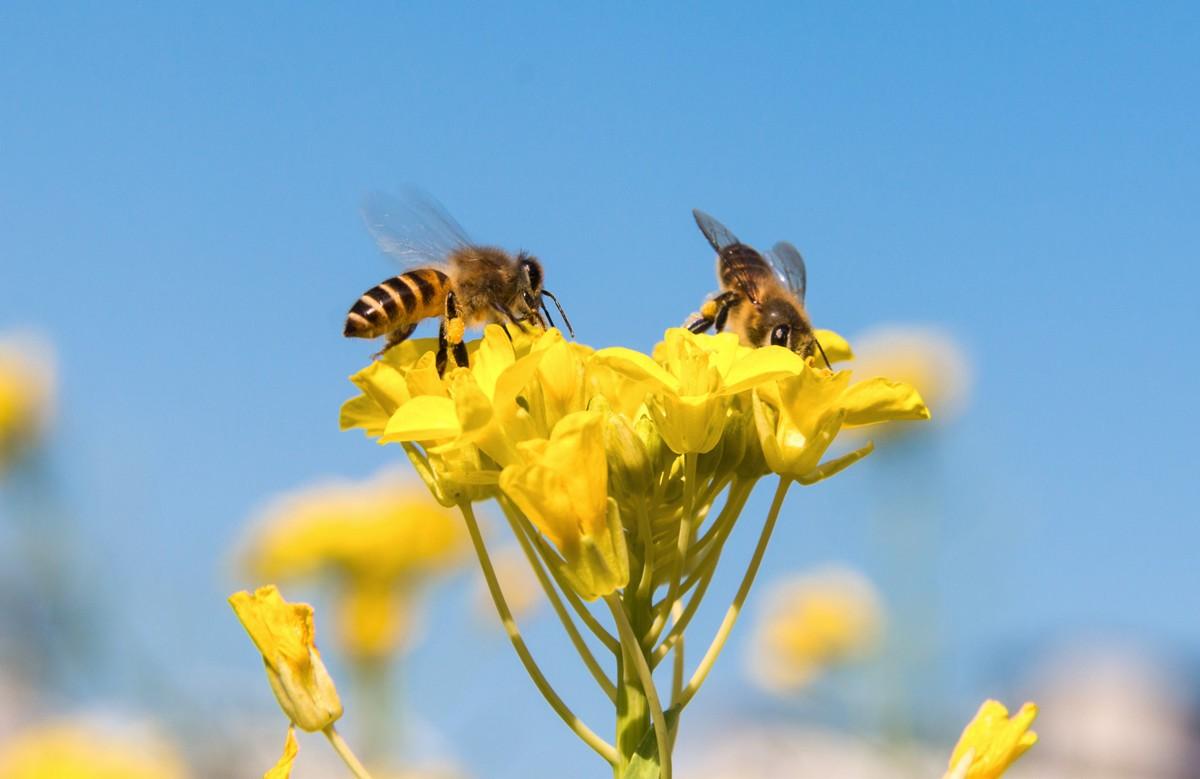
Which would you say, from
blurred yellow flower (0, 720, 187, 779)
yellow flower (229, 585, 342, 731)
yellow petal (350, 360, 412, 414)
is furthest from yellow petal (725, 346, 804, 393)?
blurred yellow flower (0, 720, 187, 779)

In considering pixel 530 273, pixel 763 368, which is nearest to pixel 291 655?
pixel 763 368

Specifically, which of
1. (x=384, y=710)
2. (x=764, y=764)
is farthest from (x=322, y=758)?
(x=384, y=710)

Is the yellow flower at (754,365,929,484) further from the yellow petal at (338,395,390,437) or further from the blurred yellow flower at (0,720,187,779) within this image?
the blurred yellow flower at (0,720,187,779)

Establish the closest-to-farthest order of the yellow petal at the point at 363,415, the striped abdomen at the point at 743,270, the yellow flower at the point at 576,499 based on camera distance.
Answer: the yellow flower at the point at 576,499
the yellow petal at the point at 363,415
the striped abdomen at the point at 743,270

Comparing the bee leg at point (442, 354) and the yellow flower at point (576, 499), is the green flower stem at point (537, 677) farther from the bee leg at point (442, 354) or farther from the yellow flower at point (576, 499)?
the bee leg at point (442, 354)

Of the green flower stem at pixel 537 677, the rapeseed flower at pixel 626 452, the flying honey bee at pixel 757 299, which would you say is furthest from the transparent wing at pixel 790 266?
the green flower stem at pixel 537 677

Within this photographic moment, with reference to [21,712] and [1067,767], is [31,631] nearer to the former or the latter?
[21,712]

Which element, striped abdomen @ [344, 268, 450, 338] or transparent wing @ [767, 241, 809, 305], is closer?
striped abdomen @ [344, 268, 450, 338]
